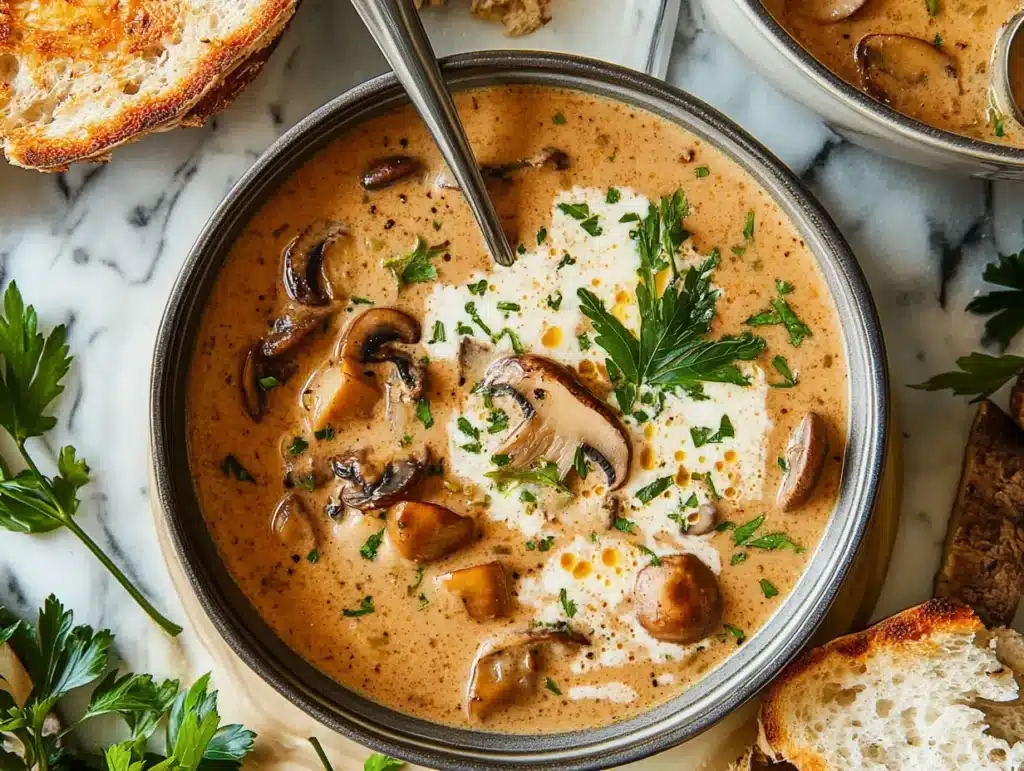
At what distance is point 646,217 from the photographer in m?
2.49

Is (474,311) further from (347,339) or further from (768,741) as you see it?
(768,741)

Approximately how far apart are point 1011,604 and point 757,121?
1.34 meters

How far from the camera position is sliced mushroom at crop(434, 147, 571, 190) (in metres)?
2.50

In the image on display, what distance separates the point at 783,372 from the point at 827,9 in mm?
803

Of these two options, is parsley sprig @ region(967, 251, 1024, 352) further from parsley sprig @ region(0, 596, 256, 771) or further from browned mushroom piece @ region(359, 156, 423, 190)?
parsley sprig @ region(0, 596, 256, 771)

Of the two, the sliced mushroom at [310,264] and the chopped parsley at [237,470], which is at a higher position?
the sliced mushroom at [310,264]

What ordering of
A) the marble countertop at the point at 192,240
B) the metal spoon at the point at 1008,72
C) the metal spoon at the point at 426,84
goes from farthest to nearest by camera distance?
1. the marble countertop at the point at 192,240
2. the metal spoon at the point at 1008,72
3. the metal spoon at the point at 426,84

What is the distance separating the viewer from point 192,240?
285cm

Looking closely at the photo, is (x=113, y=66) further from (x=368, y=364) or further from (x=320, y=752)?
(x=320, y=752)

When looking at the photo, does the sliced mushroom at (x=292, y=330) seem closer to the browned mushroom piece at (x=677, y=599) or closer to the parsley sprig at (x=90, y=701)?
the parsley sprig at (x=90, y=701)

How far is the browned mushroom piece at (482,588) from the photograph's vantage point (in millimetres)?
2471

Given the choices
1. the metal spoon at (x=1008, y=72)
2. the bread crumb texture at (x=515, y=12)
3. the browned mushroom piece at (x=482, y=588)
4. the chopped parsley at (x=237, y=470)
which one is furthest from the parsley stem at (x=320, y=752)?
the metal spoon at (x=1008, y=72)

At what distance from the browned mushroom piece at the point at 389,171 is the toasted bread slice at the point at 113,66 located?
396mm

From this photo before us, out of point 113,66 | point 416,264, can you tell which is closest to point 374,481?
point 416,264
